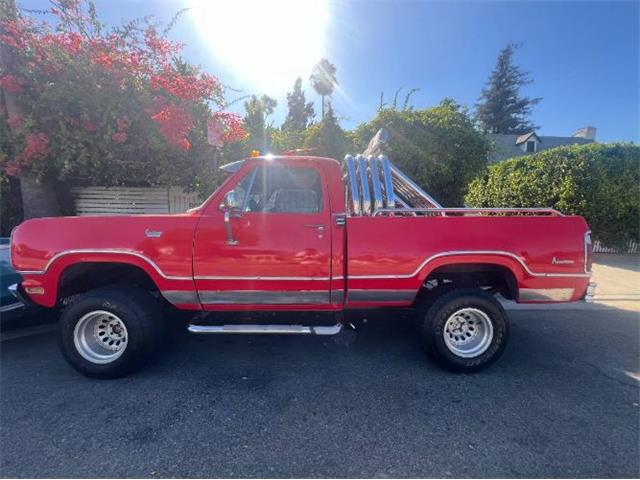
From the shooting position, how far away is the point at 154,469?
6.49 feet

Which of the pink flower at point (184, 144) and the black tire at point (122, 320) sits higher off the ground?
the pink flower at point (184, 144)

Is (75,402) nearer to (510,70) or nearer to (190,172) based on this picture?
(190,172)

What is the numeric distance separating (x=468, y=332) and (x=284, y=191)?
2.37m

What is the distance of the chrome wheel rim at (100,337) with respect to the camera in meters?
3.00

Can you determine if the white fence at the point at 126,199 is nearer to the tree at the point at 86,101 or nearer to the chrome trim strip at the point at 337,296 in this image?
the tree at the point at 86,101

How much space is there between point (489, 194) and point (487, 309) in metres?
10.5

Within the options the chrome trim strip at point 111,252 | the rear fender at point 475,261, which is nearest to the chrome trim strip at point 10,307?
the chrome trim strip at point 111,252

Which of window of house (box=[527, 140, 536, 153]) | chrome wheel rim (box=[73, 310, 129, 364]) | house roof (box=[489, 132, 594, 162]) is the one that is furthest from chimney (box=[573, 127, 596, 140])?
chrome wheel rim (box=[73, 310, 129, 364])

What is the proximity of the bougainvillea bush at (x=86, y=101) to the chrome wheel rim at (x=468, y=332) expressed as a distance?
5.17 meters

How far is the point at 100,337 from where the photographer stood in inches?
123

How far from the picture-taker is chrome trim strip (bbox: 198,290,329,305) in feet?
10.0

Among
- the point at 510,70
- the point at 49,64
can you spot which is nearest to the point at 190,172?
the point at 49,64

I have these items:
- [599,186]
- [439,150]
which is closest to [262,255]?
[599,186]

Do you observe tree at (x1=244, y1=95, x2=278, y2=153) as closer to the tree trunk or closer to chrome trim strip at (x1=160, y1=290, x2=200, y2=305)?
the tree trunk
